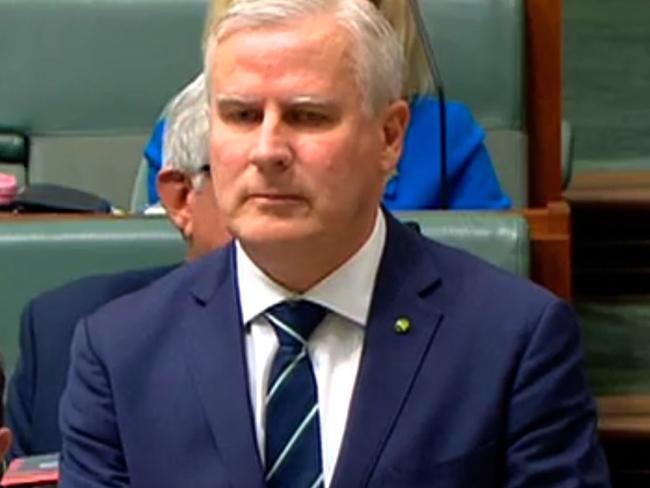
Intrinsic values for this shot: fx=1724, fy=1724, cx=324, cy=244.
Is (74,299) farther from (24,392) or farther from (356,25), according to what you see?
(356,25)

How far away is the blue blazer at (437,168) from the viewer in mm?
2074

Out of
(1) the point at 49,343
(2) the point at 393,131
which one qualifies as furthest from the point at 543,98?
(2) the point at 393,131

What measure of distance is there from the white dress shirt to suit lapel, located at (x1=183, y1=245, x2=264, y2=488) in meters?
0.01

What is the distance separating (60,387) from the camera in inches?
63.8

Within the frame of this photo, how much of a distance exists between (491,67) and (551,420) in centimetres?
132

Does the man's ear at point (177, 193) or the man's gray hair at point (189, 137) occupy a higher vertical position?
the man's gray hair at point (189, 137)

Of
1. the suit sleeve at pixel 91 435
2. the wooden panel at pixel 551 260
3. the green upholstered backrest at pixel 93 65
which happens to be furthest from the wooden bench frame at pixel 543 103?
the suit sleeve at pixel 91 435

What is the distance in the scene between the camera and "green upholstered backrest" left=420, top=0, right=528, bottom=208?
2.33m

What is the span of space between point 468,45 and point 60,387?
1.07 metres

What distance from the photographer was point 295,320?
1200 mm

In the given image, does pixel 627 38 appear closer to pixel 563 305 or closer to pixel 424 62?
pixel 424 62

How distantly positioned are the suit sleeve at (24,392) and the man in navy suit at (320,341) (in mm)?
404

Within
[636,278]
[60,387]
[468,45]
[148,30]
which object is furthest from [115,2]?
[60,387]

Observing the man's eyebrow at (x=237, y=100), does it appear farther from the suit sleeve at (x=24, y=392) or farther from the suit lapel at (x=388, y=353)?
the suit sleeve at (x=24, y=392)
